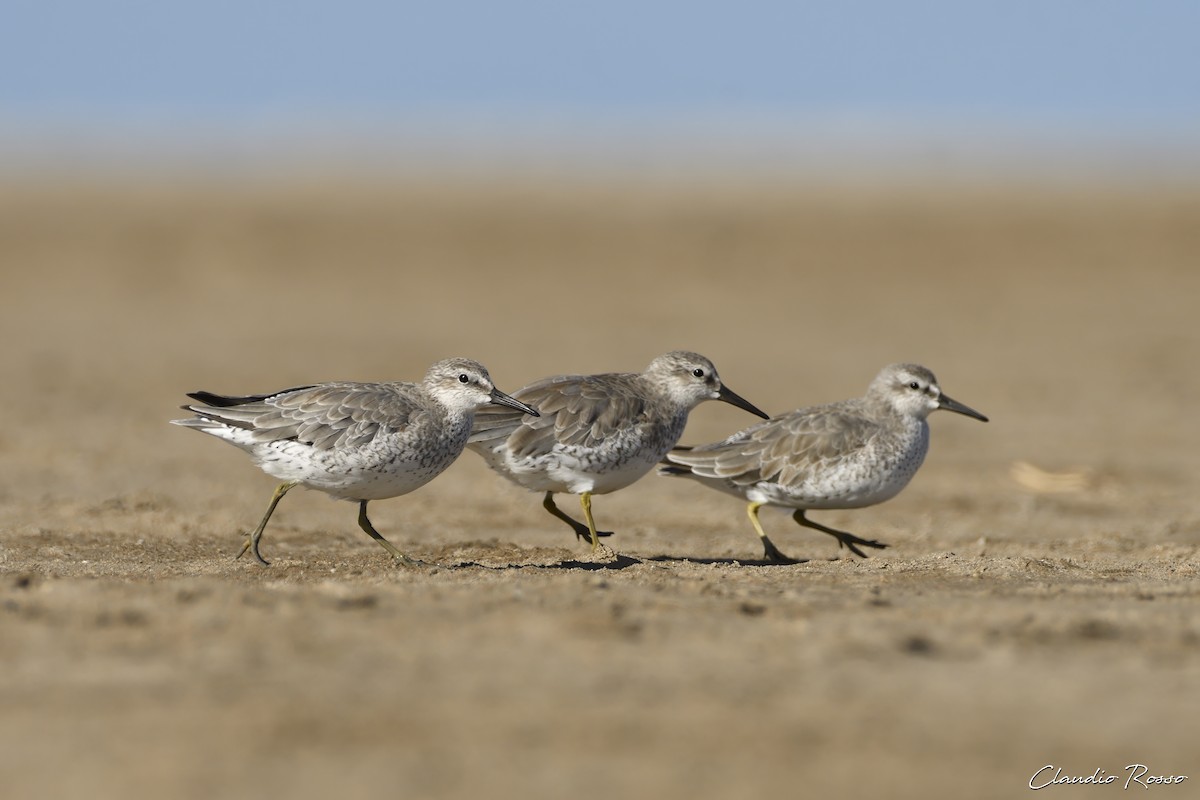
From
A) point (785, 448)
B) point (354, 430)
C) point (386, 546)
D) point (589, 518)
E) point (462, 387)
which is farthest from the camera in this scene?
point (785, 448)

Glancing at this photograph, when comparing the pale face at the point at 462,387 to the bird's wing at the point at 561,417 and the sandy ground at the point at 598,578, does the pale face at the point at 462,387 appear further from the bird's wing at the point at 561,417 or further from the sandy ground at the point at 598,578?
the sandy ground at the point at 598,578

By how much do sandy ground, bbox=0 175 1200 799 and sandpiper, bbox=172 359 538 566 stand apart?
0.57 metres

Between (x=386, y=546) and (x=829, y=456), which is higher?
(x=829, y=456)

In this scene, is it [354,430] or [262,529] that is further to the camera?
[262,529]

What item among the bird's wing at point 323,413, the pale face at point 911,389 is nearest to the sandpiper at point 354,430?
the bird's wing at point 323,413

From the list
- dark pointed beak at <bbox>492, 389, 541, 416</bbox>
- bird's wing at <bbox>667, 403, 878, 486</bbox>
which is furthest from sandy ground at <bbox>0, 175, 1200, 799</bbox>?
dark pointed beak at <bbox>492, 389, 541, 416</bbox>

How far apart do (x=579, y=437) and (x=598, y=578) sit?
196 centimetres

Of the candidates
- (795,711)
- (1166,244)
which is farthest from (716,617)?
(1166,244)

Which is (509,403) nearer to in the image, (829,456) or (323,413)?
(323,413)

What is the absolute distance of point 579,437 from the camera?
406 inches

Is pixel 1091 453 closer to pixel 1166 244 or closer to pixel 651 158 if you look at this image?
pixel 1166 244

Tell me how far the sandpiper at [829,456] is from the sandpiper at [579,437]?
18.6 inches

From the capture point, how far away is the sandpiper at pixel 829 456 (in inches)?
420

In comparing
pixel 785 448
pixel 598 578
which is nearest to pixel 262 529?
pixel 598 578
